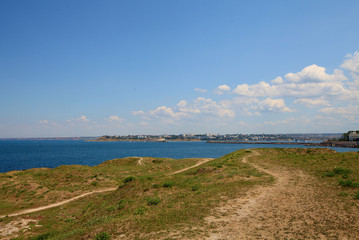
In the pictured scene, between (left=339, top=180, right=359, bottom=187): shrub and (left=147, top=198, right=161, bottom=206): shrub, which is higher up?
(left=339, top=180, right=359, bottom=187): shrub

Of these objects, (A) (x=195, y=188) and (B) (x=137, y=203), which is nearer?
(B) (x=137, y=203)

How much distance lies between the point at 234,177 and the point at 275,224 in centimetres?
1490

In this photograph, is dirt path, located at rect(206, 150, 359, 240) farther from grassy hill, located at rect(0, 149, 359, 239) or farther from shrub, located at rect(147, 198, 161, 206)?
shrub, located at rect(147, 198, 161, 206)

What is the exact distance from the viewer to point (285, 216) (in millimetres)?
14922

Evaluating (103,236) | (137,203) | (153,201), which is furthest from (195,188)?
(103,236)

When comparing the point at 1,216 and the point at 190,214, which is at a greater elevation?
the point at 190,214

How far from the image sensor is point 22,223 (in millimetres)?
23922

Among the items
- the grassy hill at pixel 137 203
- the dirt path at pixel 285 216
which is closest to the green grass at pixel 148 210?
the grassy hill at pixel 137 203

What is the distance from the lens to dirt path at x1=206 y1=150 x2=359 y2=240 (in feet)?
40.3

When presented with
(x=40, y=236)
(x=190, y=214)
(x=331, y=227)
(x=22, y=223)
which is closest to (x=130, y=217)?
(x=190, y=214)

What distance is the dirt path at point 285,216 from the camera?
12269mm

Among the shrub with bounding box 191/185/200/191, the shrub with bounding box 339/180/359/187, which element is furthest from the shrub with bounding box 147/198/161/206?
the shrub with bounding box 339/180/359/187

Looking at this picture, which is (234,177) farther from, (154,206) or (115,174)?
(115,174)

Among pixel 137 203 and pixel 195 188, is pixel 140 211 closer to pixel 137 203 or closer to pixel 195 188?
pixel 137 203
